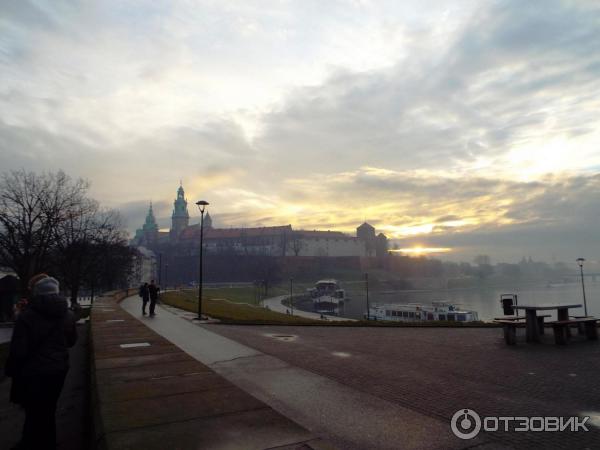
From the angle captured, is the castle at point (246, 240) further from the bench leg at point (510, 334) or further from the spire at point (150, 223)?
the bench leg at point (510, 334)

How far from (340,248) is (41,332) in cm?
19498

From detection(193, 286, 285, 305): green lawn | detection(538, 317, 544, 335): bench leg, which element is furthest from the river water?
detection(538, 317, 544, 335): bench leg

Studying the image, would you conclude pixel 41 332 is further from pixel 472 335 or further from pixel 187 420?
pixel 472 335

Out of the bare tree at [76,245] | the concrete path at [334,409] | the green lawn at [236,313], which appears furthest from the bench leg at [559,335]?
the bare tree at [76,245]

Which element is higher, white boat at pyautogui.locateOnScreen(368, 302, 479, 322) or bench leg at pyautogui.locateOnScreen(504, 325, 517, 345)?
bench leg at pyautogui.locateOnScreen(504, 325, 517, 345)

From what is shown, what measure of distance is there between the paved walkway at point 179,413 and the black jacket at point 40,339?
804 mm

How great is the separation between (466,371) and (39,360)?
24.9ft

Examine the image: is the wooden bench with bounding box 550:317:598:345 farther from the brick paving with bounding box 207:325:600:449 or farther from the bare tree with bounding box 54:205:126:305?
the bare tree with bounding box 54:205:126:305

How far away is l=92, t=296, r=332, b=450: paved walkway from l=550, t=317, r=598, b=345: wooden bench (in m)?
9.77

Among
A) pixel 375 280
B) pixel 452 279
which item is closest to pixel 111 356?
pixel 375 280

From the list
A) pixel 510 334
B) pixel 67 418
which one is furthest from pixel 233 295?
pixel 67 418

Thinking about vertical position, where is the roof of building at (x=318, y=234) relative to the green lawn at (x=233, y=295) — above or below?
above

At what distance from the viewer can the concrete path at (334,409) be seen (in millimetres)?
4840

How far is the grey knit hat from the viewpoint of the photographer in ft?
15.0
